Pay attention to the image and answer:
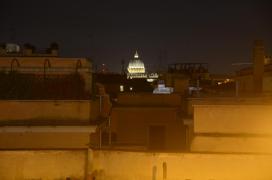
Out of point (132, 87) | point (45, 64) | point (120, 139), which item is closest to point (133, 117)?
point (120, 139)

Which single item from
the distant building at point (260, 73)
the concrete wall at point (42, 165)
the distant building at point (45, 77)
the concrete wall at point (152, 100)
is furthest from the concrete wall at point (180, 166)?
the concrete wall at point (152, 100)

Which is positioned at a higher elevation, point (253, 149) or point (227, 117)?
point (227, 117)

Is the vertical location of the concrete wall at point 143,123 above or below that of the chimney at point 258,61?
below

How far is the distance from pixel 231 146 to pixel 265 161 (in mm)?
1565

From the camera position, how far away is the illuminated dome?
4380 inches

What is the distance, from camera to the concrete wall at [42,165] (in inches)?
503

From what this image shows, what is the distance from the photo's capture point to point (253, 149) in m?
13.4

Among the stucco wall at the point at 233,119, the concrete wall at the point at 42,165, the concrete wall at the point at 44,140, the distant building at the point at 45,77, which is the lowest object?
the concrete wall at the point at 42,165

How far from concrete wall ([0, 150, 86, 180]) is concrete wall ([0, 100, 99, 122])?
197cm

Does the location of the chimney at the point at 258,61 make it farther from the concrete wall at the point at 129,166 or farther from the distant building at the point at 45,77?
the concrete wall at the point at 129,166

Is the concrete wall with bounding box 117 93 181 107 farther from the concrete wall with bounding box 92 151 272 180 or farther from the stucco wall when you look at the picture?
the concrete wall with bounding box 92 151 272 180

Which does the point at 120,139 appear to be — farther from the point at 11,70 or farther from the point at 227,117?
the point at 227,117

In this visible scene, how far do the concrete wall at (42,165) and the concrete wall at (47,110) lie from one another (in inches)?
77.4

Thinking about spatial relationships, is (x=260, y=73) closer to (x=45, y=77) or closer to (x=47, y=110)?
(x=45, y=77)
